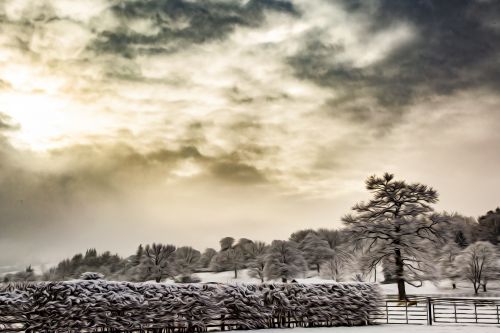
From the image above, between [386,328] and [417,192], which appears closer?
[386,328]

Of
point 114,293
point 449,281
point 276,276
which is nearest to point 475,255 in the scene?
point 449,281

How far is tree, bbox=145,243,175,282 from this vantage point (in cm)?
8606

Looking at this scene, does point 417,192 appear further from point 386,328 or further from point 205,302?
point 205,302

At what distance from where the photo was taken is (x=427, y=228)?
43062 millimetres

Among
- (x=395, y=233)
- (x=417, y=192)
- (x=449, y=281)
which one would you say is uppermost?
(x=417, y=192)

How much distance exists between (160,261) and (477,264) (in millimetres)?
54578

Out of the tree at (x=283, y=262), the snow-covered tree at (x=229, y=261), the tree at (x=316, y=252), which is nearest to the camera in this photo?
the tree at (x=283, y=262)

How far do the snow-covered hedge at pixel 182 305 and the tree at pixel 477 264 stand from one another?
50.7 m

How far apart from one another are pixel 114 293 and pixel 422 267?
31.0m

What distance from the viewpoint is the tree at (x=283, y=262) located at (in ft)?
258

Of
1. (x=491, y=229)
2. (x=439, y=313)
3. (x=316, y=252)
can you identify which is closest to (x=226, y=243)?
(x=316, y=252)

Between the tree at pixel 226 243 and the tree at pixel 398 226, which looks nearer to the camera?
the tree at pixel 398 226

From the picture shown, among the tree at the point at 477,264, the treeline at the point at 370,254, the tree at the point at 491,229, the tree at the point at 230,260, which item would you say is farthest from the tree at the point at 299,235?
the tree at the point at 477,264

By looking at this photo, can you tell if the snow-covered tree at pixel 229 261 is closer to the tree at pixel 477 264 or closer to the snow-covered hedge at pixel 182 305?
the tree at pixel 477 264
